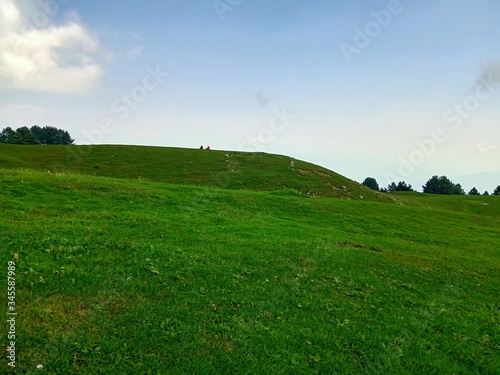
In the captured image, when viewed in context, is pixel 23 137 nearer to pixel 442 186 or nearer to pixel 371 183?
pixel 371 183

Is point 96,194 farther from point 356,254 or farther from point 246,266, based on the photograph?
point 356,254

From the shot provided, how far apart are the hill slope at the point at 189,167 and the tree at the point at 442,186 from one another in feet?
309

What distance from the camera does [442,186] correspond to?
139000 millimetres

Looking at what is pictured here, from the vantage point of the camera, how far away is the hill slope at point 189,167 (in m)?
52.0

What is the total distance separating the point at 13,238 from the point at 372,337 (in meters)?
11.7

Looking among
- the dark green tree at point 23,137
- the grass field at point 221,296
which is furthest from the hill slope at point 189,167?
the dark green tree at point 23,137

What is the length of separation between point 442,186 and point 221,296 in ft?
506

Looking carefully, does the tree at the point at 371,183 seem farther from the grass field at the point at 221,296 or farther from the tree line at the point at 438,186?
the grass field at the point at 221,296

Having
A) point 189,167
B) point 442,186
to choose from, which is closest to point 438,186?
point 442,186

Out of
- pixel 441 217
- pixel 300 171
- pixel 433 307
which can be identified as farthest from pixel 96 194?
pixel 300 171

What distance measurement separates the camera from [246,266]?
475 inches

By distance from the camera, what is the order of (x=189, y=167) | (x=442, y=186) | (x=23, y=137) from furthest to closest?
(x=442, y=186)
(x=23, y=137)
(x=189, y=167)

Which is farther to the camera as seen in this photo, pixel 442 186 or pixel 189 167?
pixel 442 186

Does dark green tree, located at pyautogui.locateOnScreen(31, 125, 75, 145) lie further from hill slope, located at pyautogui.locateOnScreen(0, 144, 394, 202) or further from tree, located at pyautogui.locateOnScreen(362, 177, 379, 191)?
tree, located at pyautogui.locateOnScreen(362, 177, 379, 191)
